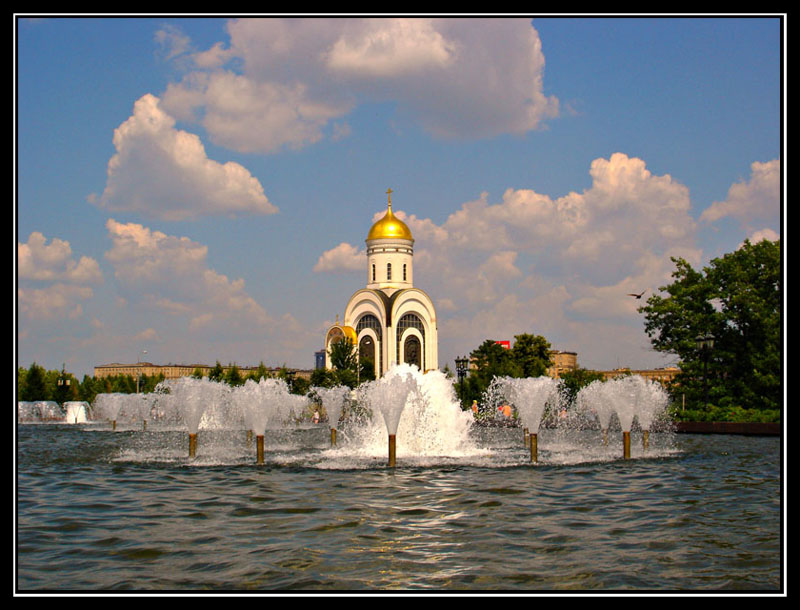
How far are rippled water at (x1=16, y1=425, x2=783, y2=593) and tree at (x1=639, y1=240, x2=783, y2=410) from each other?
1486 cm

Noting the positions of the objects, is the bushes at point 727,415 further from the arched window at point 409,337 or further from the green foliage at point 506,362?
the arched window at point 409,337

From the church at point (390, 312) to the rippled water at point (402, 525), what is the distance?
50.6 meters

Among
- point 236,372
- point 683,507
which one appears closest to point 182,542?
point 683,507

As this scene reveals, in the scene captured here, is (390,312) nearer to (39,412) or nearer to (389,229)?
(389,229)

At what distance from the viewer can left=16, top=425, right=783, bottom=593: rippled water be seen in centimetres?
802

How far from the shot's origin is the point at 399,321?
7131 centimetres

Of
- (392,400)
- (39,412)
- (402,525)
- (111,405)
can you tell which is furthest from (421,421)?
(39,412)

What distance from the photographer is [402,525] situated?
10.9 metres

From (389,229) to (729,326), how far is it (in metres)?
41.5

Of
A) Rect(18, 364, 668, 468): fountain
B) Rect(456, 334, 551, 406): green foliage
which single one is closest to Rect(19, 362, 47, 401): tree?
Rect(456, 334, 551, 406): green foliage

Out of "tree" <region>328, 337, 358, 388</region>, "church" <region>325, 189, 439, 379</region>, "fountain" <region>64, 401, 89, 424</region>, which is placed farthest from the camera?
"church" <region>325, 189, 439, 379</region>

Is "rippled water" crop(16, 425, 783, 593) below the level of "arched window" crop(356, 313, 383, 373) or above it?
below

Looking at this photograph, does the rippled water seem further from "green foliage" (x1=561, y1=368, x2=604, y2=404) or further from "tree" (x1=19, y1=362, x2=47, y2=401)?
"tree" (x1=19, y1=362, x2=47, y2=401)

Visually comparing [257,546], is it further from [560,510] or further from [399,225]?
[399,225]
